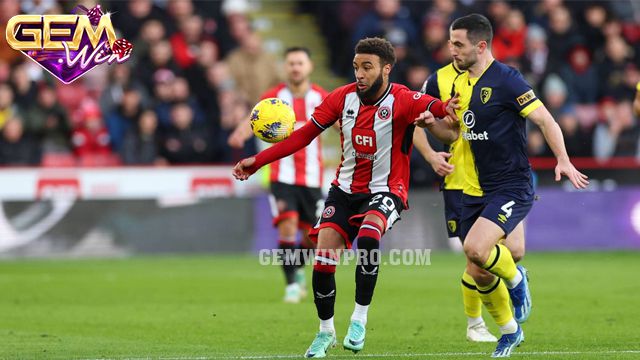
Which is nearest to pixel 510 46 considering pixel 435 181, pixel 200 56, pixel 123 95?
pixel 435 181

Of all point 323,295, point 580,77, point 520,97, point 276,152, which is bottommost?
point 323,295

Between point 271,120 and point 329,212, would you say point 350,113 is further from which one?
point 329,212

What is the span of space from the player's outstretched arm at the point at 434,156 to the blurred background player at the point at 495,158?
1.03 feet

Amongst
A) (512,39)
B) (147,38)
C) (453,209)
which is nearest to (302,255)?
Result: (453,209)

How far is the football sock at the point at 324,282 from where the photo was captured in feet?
30.8

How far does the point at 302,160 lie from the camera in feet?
47.5

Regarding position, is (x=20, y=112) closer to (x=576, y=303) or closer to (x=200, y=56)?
(x=200, y=56)

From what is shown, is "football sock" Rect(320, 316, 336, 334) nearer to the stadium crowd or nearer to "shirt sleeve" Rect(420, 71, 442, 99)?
"shirt sleeve" Rect(420, 71, 442, 99)

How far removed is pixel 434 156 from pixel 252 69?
12331 millimetres

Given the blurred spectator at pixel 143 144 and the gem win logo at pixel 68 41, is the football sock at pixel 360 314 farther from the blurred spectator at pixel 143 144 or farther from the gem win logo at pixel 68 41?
the blurred spectator at pixel 143 144

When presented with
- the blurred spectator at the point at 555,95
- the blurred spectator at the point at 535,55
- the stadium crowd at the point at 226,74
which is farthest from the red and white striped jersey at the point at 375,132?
the blurred spectator at the point at 535,55

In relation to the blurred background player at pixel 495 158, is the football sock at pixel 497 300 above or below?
below

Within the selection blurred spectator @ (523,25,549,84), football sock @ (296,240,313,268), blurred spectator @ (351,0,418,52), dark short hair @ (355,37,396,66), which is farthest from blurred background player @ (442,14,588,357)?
blurred spectator @ (523,25,549,84)

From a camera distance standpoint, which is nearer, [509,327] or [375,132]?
[509,327]
